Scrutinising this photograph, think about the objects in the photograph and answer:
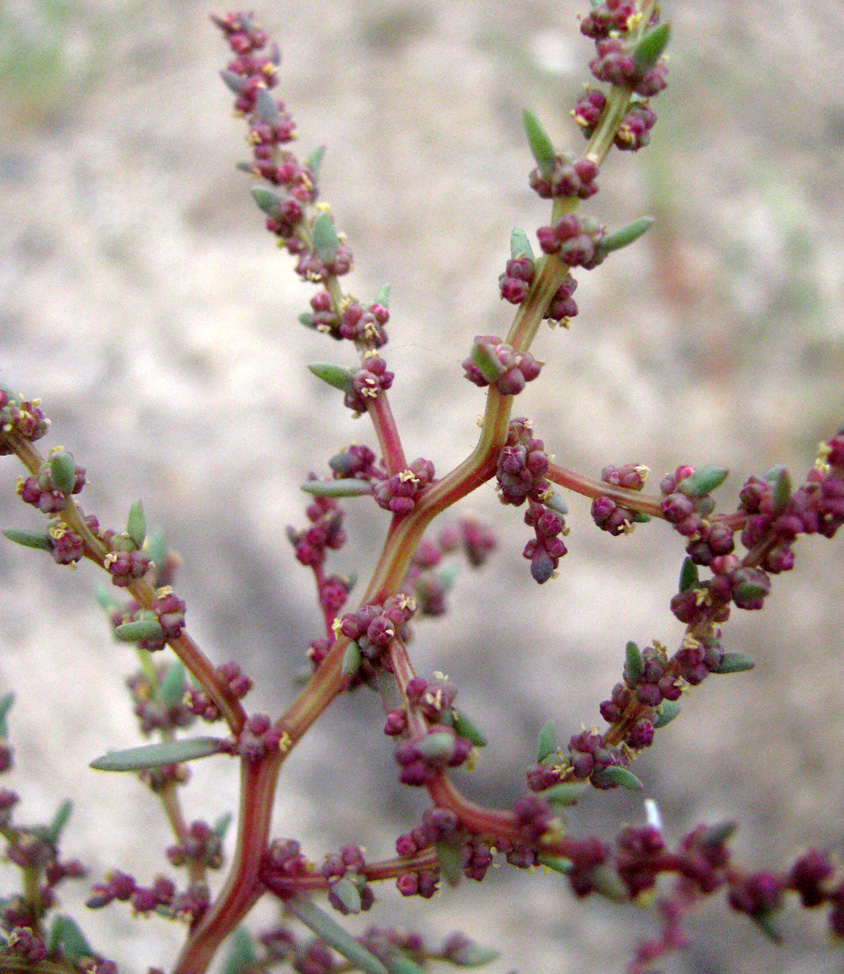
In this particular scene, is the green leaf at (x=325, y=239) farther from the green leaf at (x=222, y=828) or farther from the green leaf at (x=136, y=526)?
the green leaf at (x=222, y=828)

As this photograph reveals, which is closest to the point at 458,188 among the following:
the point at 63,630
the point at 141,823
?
the point at 63,630

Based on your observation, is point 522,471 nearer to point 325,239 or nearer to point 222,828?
point 325,239

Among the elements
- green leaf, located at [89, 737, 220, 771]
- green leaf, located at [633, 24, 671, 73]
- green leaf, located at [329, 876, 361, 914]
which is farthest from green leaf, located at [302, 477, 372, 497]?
green leaf, located at [633, 24, 671, 73]

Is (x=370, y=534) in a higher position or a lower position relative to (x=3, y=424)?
higher

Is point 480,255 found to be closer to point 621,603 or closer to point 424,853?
point 621,603

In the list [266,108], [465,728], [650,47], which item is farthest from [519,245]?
[465,728]

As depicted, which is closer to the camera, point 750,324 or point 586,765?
point 586,765

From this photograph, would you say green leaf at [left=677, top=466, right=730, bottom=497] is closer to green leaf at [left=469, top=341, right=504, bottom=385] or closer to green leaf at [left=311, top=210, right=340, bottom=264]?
green leaf at [left=469, top=341, right=504, bottom=385]

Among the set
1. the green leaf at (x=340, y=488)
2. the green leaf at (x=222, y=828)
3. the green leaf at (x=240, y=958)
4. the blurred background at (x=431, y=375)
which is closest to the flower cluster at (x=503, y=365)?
the green leaf at (x=340, y=488)
